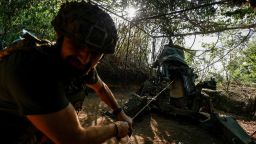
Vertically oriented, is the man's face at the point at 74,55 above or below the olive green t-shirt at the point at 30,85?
above

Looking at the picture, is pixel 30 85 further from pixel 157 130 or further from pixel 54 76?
pixel 157 130

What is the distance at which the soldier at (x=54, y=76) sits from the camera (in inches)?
59.5

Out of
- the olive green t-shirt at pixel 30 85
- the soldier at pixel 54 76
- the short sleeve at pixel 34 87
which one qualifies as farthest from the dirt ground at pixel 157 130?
the short sleeve at pixel 34 87

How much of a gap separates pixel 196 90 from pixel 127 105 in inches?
82.2

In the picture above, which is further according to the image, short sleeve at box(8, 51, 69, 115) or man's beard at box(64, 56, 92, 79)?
man's beard at box(64, 56, 92, 79)

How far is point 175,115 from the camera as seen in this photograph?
762 cm

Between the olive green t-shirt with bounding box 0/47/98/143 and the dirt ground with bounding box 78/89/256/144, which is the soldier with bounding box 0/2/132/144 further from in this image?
the dirt ground with bounding box 78/89/256/144

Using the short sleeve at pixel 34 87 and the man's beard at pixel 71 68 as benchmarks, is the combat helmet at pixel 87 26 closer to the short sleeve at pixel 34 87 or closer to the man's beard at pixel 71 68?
the man's beard at pixel 71 68

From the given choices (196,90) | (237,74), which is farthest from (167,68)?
(237,74)

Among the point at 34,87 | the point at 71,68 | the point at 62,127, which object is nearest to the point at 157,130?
the point at 71,68

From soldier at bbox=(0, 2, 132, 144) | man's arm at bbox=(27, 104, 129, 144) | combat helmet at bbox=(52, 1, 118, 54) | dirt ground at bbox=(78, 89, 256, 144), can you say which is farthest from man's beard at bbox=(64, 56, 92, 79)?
dirt ground at bbox=(78, 89, 256, 144)

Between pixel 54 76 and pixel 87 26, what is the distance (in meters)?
0.40

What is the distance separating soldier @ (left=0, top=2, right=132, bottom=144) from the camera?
1.51 meters

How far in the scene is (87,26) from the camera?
179cm
